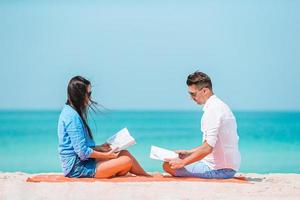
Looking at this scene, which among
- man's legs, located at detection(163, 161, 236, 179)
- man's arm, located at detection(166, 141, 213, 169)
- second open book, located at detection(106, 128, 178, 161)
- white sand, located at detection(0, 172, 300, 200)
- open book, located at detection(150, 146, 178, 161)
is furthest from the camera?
man's legs, located at detection(163, 161, 236, 179)

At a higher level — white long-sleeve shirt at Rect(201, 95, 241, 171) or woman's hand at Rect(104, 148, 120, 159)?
white long-sleeve shirt at Rect(201, 95, 241, 171)

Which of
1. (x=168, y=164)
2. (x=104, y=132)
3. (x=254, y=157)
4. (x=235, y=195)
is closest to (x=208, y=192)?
(x=235, y=195)

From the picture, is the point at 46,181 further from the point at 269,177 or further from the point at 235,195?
the point at 269,177

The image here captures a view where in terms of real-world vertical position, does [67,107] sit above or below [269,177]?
above

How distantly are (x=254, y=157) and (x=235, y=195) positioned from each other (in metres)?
16.4

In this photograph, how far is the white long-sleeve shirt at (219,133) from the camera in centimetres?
809

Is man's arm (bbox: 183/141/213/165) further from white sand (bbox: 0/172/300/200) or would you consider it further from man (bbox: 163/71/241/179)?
white sand (bbox: 0/172/300/200)

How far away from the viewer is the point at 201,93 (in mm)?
8227

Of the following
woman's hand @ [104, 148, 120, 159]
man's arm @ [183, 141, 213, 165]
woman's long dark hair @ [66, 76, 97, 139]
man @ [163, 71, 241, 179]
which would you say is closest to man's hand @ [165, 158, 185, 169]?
man @ [163, 71, 241, 179]

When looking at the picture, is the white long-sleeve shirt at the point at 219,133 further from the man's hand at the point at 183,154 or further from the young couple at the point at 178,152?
the man's hand at the point at 183,154

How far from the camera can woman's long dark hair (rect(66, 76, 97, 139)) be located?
320 inches

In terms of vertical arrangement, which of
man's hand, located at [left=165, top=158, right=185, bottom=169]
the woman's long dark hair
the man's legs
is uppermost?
the woman's long dark hair

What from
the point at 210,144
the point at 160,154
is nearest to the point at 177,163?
the point at 160,154

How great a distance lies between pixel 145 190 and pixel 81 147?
2.71 ft
